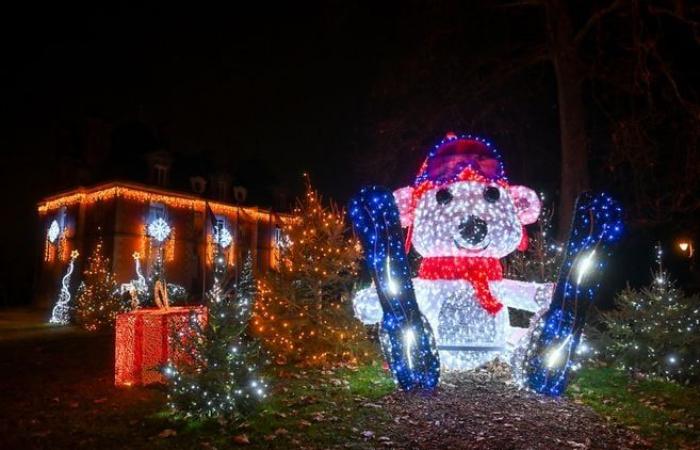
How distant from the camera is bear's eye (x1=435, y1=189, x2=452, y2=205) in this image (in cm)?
805

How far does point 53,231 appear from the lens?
101ft

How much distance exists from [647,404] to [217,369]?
5.43m

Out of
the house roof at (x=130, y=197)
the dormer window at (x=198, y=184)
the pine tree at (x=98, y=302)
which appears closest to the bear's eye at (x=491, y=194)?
the pine tree at (x=98, y=302)

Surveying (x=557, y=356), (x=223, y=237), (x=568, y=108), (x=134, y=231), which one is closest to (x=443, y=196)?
(x=557, y=356)

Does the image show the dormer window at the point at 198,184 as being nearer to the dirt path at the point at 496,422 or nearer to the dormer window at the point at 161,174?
the dormer window at the point at 161,174

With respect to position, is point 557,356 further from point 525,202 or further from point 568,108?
point 568,108

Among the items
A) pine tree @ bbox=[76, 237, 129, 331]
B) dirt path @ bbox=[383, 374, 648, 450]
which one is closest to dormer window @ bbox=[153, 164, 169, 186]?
pine tree @ bbox=[76, 237, 129, 331]

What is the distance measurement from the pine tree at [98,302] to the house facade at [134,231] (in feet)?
26.9

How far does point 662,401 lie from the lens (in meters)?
7.64

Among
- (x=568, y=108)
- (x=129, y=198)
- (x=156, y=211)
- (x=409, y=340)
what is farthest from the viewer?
(x=156, y=211)

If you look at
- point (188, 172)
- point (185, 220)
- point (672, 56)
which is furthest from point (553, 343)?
point (188, 172)

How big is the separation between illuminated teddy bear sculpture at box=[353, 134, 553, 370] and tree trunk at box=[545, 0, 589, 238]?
5.21 metres

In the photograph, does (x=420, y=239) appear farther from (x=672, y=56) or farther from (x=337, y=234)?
(x=672, y=56)

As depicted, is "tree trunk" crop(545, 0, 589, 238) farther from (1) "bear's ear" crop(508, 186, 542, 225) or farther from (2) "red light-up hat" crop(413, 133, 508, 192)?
Result: (2) "red light-up hat" crop(413, 133, 508, 192)
